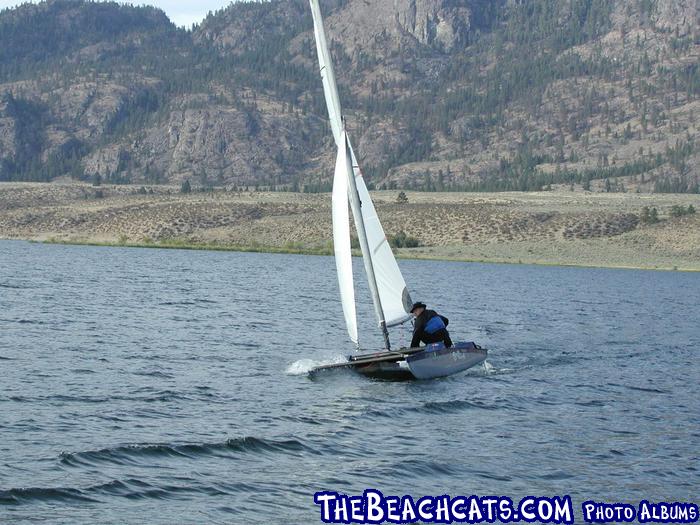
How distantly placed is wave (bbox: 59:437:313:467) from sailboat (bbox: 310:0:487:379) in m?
7.98

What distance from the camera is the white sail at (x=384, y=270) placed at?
108ft

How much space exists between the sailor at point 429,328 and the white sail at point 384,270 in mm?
907

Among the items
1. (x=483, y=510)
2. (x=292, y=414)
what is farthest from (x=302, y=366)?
(x=483, y=510)

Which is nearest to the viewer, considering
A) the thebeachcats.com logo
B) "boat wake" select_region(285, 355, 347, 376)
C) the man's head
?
the thebeachcats.com logo

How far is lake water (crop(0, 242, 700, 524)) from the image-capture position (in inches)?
762

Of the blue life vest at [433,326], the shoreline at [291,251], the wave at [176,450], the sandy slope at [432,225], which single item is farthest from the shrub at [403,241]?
the wave at [176,450]

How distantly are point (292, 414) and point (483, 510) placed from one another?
25.8ft

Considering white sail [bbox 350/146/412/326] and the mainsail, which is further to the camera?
white sail [bbox 350/146/412/326]

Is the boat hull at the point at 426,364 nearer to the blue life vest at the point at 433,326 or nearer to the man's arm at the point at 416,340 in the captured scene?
the blue life vest at the point at 433,326

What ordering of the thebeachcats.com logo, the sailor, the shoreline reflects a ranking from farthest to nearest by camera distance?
the shoreline < the sailor < the thebeachcats.com logo

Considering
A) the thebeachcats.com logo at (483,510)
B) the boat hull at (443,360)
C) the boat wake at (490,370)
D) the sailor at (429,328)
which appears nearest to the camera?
the thebeachcats.com logo at (483,510)

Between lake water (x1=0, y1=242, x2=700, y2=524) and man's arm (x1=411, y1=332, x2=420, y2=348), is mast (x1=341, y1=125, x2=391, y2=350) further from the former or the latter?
lake water (x1=0, y1=242, x2=700, y2=524)

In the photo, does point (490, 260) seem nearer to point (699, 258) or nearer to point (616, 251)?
point (616, 251)

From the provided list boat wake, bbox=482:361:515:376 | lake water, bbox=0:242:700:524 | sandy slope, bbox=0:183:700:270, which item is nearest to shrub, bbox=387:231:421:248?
sandy slope, bbox=0:183:700:270
